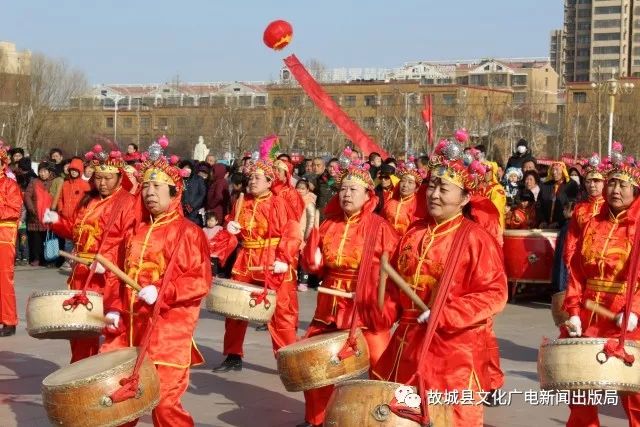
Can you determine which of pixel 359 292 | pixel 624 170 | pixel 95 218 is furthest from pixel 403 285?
pixel 95 218

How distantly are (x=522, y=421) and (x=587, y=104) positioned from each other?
57.2 m

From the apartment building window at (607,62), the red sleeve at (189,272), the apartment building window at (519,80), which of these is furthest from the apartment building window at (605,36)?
the red sleeve at (189,272)

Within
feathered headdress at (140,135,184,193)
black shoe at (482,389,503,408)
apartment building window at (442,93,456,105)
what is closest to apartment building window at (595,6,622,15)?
apartment building window at (442,93,456,105)

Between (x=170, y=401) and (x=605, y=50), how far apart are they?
145 metres

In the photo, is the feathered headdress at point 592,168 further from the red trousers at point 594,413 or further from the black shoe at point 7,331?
the black shoe at point 7,331

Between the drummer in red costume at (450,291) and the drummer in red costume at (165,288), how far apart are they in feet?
3.57

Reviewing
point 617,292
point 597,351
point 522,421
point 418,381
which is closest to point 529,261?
point 522,421

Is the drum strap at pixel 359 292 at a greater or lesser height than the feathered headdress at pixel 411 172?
lesser

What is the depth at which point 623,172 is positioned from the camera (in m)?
7.08

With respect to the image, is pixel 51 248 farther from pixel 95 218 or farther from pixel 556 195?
pixel 95 218

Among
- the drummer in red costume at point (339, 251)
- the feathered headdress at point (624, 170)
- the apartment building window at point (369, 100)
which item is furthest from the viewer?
the apartment building window at point (369, 100)

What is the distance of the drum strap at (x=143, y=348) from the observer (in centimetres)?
556

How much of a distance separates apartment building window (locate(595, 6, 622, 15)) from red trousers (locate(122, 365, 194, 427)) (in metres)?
144

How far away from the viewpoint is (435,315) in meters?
5.29
